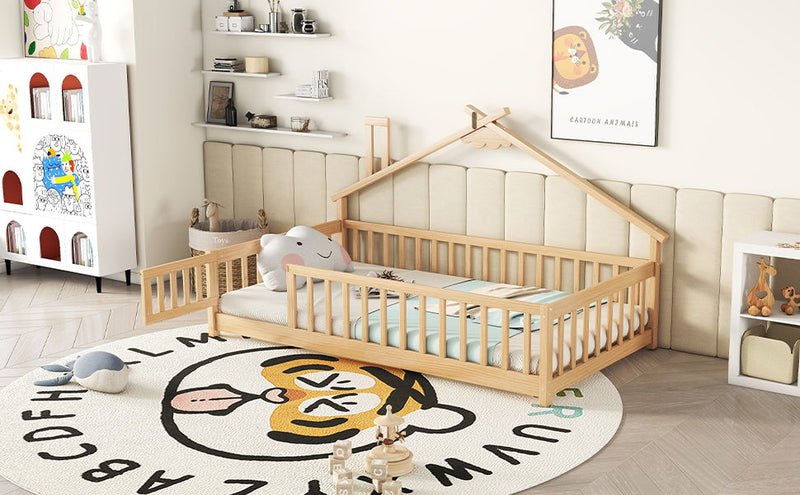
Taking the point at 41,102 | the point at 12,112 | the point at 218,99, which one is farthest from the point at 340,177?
the point at 12,112

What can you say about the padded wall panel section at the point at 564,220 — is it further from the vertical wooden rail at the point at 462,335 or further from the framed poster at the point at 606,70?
the vertical wooden rail at the point at 462,335

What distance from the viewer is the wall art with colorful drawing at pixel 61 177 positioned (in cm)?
583

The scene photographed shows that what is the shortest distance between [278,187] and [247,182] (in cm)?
24

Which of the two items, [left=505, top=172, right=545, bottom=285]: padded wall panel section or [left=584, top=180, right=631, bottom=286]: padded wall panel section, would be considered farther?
[left=505, top=172, right=545, bottom=285]: padded wall panel section

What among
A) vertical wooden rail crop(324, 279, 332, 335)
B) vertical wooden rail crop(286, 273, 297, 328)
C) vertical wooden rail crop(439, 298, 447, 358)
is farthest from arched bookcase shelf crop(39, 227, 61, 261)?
vertical wooden rail crop(439, 298, 447, 358)

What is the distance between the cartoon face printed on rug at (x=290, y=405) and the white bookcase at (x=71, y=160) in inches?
60.9

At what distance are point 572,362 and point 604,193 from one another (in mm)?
1019

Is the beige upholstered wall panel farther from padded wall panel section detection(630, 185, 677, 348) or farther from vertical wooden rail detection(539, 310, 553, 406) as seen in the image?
vertical wooden rail detection(539, 310, 553, 406)

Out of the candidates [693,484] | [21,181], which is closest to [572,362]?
[693,484]

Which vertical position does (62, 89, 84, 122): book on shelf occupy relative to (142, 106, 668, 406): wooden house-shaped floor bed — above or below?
above

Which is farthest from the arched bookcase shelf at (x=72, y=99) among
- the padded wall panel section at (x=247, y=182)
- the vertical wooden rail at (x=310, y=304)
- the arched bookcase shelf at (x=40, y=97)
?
the vertical wooden rail at (x=310, y=304)

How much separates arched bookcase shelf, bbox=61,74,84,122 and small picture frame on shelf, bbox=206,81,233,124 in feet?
2.45

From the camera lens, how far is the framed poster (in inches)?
186

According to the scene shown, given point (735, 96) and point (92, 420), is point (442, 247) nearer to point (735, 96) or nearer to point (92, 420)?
point (735, 96)
